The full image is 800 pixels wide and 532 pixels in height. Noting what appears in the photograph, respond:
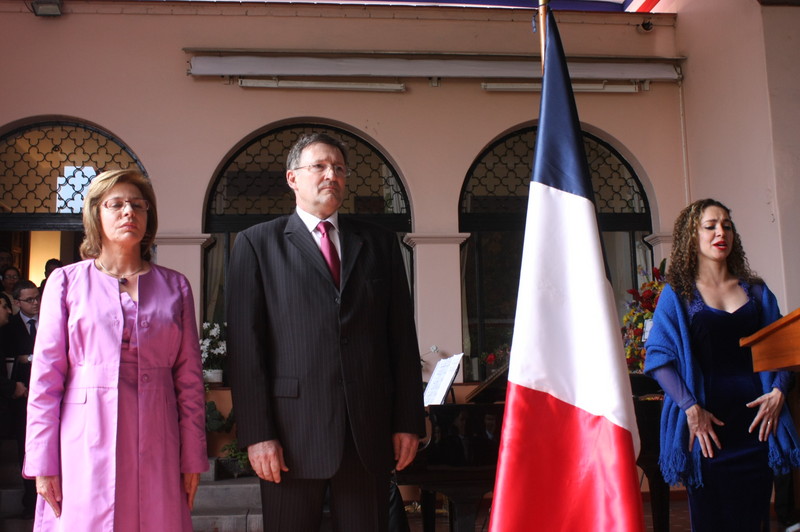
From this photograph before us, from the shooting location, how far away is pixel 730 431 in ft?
8.79

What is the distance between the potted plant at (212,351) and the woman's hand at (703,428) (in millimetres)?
4273

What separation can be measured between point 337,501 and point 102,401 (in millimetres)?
676

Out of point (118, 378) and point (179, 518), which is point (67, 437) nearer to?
point (118, 378)

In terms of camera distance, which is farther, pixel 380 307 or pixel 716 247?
pixel 716 247

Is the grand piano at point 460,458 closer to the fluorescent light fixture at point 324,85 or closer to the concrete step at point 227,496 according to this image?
the concrete step at point 227,496

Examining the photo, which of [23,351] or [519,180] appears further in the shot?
[519,180]

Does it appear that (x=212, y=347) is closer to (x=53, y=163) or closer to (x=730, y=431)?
(x=53, y=163)

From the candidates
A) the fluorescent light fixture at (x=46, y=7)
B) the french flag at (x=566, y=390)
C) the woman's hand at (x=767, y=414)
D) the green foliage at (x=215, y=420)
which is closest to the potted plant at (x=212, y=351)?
the green foliage at (x=215, y=420)

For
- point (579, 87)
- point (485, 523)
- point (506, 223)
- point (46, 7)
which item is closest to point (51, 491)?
point (485, 523)

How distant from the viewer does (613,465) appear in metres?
1.96

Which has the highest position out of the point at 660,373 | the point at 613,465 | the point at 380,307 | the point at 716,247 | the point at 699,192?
the point at 699,192

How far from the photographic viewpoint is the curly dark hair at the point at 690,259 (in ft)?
9.23

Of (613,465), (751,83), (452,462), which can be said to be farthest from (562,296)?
(751,83)

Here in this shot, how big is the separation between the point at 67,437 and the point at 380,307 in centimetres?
90
